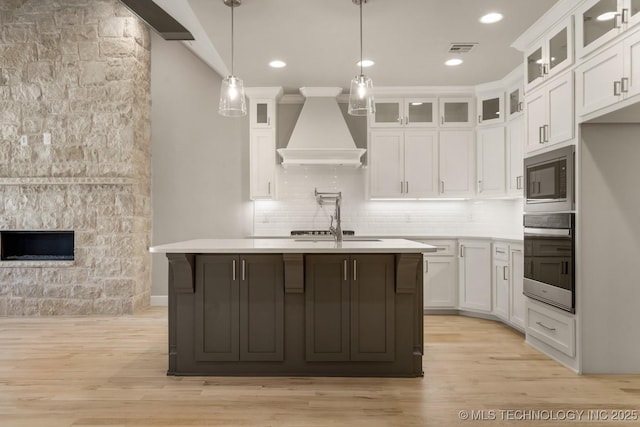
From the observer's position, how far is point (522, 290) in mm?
4152

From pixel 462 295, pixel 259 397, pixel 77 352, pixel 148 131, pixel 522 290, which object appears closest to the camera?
pixel 259 397

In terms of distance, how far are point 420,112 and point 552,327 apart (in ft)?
9.88

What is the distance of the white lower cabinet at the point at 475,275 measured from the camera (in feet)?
15.8

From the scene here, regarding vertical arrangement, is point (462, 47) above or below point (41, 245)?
above

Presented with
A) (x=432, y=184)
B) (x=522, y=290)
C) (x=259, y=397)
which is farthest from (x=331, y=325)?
(x=432, y=184)

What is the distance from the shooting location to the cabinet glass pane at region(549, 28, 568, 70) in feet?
10.8

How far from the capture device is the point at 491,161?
513 cm

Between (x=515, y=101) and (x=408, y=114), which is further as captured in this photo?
(x=408, y=114)

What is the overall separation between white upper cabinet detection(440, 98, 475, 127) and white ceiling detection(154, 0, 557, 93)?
27 centimetres

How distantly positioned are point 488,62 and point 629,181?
76.9 inches

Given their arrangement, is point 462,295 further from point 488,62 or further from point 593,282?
point 488,62

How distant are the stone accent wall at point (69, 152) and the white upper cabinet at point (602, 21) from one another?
4765 mm

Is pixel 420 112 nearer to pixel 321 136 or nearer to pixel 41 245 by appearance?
pixel 321 136

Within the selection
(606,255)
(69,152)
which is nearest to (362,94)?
(606,255)
